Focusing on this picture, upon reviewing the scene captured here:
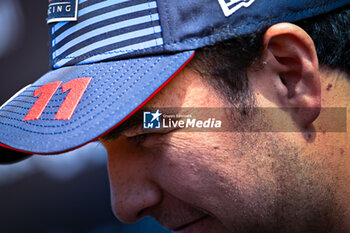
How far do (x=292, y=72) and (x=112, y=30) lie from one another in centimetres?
42

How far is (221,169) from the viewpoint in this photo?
3.33ft

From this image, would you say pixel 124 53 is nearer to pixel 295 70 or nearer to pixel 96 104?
pixel 96 104

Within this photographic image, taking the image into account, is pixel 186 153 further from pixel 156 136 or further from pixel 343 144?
pixel 343 144

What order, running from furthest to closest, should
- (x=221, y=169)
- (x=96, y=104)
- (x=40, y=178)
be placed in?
(x=40, y=178)
(x=221, y=169)
(x=96, y=104)

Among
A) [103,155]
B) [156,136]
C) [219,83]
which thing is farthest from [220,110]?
[103,155]

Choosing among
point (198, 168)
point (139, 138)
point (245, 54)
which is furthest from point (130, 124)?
point (245, 54)

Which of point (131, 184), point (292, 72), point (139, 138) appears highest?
point (292, 72)

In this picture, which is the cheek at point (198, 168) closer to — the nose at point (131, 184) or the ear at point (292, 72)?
the nose at point (131, 184)

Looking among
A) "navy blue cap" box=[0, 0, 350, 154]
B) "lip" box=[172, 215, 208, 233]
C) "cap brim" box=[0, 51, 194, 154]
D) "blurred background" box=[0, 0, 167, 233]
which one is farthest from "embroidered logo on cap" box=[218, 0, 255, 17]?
"blurred background" box=[0, 0, 167, 233]

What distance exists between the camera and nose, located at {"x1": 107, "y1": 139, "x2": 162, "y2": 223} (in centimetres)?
111

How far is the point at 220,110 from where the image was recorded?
1.00 metres

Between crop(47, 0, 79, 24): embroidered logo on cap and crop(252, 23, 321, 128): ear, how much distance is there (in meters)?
0.45

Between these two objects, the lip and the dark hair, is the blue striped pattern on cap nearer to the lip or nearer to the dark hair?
the dark hair

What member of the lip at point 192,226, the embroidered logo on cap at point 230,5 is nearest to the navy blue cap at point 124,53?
the embroidered logo on cap at point 230,5
